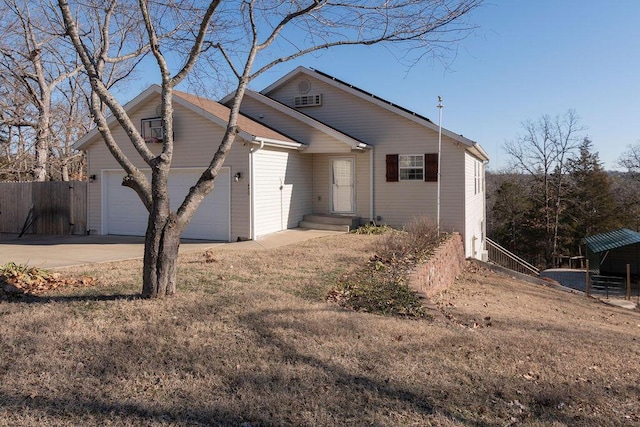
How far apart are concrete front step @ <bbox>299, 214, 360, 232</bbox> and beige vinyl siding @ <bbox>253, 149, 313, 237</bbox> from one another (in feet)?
1.08

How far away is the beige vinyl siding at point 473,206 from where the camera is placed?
16.6m

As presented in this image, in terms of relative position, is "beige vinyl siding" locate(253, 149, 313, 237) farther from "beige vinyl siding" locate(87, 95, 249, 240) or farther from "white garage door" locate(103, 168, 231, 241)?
"white garage door" locate(103, 168, 231, 241)

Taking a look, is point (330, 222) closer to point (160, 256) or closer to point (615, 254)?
point (160, 256)

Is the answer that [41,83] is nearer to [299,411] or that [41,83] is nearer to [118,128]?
[118,128]

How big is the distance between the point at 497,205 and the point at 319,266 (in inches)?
1367

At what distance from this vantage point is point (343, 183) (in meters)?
17.2

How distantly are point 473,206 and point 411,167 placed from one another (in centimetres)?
397

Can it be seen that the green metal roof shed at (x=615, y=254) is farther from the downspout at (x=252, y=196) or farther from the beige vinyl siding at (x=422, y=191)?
the downspout at (x=252, y=196)

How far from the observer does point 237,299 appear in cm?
681

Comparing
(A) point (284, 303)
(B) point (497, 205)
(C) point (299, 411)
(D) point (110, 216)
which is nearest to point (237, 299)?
(A) point (284, 303)

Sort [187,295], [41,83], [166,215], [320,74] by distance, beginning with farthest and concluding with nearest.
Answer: [41,83], [320,74], [187,295], [166,215]

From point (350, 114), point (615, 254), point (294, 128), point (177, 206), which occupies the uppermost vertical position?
point (350, 114)

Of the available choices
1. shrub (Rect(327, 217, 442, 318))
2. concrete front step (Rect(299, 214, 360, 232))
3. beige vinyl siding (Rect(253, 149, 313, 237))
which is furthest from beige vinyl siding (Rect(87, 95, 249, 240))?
shrub (Rect(327, 217, 442, 318))

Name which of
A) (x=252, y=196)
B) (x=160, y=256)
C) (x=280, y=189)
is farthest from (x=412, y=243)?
(x=160, y=256)
